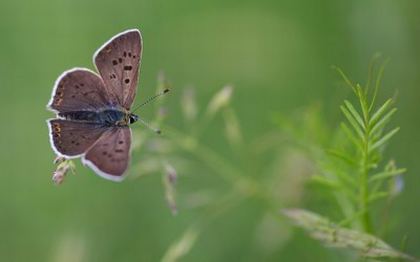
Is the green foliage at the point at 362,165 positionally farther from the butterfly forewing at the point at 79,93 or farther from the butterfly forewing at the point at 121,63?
the butterfly forewing at the point at 79,93

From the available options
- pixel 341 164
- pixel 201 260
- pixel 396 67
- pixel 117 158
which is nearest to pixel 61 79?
pixel 117 158

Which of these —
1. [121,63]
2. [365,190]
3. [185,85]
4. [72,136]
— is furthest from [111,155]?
[185,85]

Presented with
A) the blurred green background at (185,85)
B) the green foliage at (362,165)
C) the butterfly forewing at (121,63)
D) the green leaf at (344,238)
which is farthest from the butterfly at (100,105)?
the blurred green background at (185,85)

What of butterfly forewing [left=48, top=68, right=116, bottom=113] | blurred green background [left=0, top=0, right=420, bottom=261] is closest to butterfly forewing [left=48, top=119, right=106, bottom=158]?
butterfly forewing [left=48, top=68, right=116, bottom=113]

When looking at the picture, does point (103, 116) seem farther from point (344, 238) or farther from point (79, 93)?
point (344, 238)

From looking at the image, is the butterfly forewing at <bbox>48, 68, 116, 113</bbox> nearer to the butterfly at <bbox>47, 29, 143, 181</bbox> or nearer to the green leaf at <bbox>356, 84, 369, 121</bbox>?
the butterfly at <bbox>47, 29, 143, 181</bbox>

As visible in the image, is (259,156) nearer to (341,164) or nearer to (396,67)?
(396,67)
